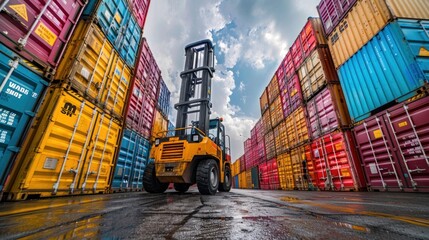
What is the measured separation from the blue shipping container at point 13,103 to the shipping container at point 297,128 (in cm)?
981

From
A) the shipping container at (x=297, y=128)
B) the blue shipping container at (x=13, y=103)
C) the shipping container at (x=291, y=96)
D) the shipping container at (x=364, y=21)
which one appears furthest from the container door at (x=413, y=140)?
the blue shipping container at (x=13, y=103)

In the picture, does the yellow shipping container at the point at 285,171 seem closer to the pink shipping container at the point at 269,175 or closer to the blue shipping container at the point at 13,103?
the pink shipping container at the point at 269,175

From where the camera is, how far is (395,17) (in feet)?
18.0

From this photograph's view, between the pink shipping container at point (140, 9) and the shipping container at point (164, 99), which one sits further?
the shipping container at point (164, 99)

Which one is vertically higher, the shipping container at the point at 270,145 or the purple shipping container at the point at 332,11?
the purple shipping container at the point at 332,11

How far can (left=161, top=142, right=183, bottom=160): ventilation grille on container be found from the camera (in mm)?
4664

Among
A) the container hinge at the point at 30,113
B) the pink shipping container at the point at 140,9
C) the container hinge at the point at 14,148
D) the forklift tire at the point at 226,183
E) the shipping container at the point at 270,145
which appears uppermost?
the pink shipping container at the point at 140,9

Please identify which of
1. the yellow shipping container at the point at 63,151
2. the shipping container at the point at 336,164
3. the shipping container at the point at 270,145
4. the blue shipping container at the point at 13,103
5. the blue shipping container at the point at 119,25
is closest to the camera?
the blue shipping container at the point at 13,103

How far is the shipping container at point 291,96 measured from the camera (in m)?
9.52

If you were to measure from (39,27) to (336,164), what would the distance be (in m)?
9.79

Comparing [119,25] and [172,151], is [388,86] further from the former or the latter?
[119,25]

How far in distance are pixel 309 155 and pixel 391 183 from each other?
3177 mm

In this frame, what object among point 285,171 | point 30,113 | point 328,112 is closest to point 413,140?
point 328,112

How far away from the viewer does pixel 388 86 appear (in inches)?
211
